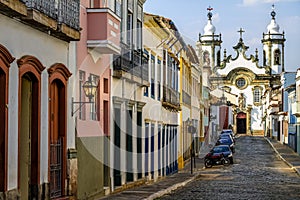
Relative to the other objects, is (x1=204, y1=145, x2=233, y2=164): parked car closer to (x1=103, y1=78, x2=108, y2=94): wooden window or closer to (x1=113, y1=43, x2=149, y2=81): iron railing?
(x1=113, y1=43, x2=149, y2=81): iron railing

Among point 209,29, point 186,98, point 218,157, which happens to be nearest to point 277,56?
point 209,29

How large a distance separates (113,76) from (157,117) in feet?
31.0

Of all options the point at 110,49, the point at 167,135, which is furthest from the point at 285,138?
the point at 110,49

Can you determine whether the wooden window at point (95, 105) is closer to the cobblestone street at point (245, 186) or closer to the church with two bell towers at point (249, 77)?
the cobblestone street at point (245, 186)

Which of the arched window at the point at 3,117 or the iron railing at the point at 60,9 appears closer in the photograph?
the arched window at the point at 3,117

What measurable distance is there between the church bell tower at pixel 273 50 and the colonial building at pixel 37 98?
95304mm

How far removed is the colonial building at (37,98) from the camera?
11.1m

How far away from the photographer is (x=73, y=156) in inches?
579

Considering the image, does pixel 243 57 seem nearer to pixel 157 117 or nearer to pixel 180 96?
pixel 180 96

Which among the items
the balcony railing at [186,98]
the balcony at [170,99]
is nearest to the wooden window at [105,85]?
the balcony at [170,99]

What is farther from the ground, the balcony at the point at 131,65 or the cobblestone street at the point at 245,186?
the balcony at the point at 131,65

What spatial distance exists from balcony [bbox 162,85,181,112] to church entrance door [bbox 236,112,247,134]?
69.7 m

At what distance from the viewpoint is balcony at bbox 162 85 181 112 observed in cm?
3017

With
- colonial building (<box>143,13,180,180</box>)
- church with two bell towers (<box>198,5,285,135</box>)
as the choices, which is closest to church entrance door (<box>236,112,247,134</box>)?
church with two bell towers (<box>198,5,285,135</box>)
